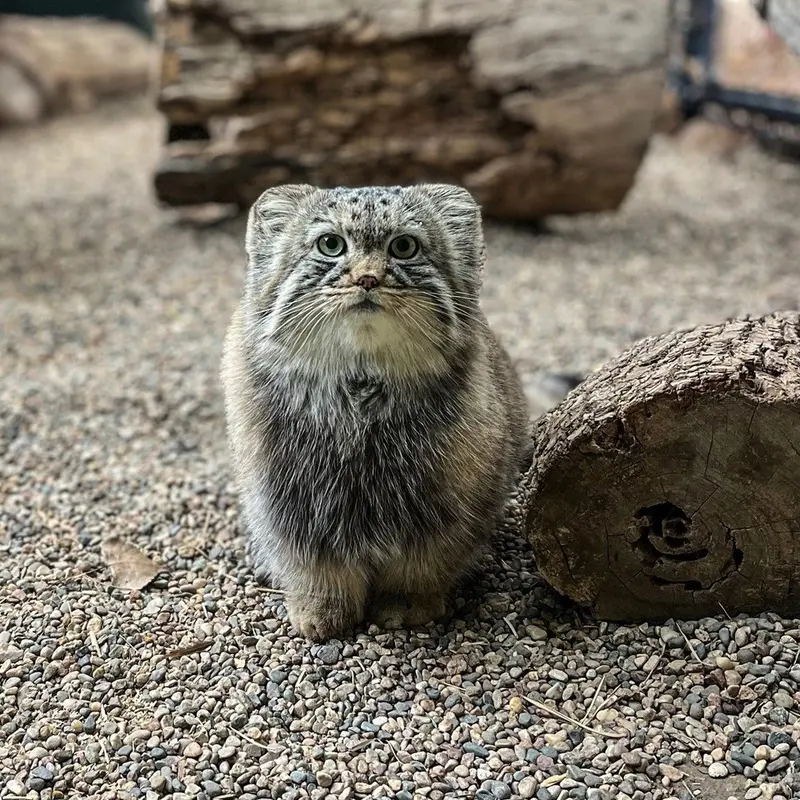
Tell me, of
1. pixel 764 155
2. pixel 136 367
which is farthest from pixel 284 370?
pixel 764 155

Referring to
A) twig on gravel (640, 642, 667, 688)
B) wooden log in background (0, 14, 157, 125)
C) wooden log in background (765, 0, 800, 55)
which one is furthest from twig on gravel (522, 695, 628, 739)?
wooden log in background (0, 14, 157, 125)

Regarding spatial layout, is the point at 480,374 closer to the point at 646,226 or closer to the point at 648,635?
the point at 648,635

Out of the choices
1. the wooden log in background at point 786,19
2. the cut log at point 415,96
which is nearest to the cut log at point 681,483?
the wooden log in background at point 786,19

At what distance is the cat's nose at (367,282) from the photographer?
2.52m

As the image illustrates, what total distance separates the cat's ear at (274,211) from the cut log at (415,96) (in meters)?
3.63

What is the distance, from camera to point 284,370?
2.76 metres

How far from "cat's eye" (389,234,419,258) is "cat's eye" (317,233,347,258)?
0.42ft

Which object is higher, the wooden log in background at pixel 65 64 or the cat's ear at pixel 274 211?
the cat's ear at pixel 274 211

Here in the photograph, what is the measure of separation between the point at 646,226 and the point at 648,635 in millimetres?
5118

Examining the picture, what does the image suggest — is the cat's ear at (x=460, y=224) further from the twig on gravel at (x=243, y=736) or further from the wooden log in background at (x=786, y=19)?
the wooden log in background at (x=786, y=19)

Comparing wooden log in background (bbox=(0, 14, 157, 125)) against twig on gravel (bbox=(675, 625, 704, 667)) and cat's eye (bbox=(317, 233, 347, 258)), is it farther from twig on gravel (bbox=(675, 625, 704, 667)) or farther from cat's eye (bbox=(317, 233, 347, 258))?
twig on gravel (bbox=(675, 625, 704, 667))

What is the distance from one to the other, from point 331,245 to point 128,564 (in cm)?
134

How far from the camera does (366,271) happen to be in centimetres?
254

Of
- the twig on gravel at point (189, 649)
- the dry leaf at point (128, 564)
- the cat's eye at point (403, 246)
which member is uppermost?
the cat's eye at point (403, 246)
